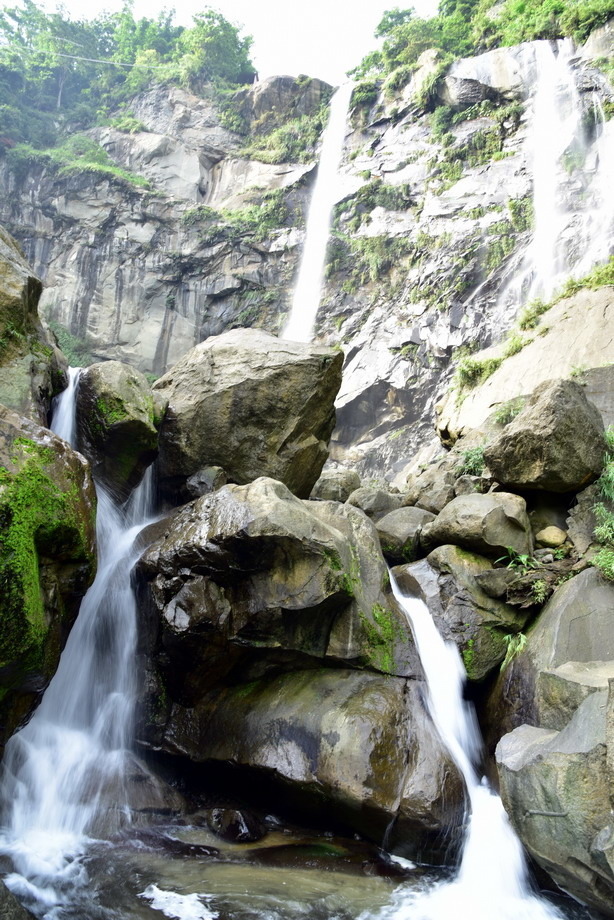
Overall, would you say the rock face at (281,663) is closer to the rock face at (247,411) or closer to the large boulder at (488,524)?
the large boulder at (488,524)

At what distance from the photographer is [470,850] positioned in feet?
17.4

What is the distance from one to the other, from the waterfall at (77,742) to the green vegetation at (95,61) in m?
33.4

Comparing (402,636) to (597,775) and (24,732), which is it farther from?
(24,732)

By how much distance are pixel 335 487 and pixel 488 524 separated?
5349mm

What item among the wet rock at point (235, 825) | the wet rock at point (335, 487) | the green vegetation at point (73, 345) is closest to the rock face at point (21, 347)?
the wet rock at point (235, 825)

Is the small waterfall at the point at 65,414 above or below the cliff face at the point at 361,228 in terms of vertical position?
below

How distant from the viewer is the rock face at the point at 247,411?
8648mm

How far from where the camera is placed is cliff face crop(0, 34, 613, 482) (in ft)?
69.9

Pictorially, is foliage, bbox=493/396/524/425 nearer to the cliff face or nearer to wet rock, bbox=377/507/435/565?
wet rock, bbox=377/507/435/565

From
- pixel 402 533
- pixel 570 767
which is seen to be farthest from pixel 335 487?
pixel 570 767

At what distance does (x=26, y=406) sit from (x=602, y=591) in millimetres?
6656

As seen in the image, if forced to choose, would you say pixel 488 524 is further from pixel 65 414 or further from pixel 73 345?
pixel 73 345

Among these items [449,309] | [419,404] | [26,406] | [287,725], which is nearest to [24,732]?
[287,725]

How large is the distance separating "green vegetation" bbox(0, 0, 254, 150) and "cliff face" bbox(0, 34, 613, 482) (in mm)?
3852
